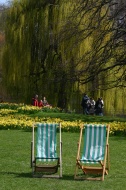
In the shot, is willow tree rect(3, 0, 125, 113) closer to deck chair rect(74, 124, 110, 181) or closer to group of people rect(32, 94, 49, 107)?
group of people rect(32, 94, 49, 107)

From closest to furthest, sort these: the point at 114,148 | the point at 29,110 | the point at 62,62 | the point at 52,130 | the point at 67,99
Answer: the point at 52,130
the point at 114,148
the point at 29,110
the point at 62,62
the point at 67,99

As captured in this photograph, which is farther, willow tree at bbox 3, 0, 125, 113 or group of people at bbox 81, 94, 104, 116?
willow tree at bbox 3, 0, 125, 113

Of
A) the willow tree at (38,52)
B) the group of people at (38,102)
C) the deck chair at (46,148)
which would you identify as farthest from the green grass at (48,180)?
the willow tree at (38,52)

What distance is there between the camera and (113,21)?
21062 mm

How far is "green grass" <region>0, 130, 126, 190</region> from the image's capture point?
818cm

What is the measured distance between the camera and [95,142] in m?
9.07

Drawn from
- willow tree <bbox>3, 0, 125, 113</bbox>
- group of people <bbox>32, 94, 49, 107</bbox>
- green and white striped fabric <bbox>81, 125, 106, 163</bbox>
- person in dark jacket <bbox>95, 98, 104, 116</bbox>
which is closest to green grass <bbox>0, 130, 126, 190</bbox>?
green and white striped fabric <bbox>81, 125, 106, 163</bbox>

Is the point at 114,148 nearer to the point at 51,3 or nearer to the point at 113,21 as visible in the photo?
the point at 113,21

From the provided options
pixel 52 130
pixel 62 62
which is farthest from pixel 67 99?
pixel 52 130

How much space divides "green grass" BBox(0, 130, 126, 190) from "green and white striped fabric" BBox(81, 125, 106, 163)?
481 millimetres

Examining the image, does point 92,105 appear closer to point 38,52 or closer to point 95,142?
point 38,52

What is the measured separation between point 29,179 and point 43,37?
25234 millimetres

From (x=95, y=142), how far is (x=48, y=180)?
1162mm

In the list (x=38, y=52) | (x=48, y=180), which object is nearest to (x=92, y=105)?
(x=38, y=52)
